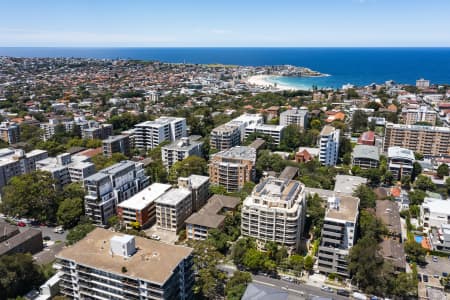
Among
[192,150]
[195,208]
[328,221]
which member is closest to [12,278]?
[195,208]

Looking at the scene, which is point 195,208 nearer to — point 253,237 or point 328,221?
point 253,237

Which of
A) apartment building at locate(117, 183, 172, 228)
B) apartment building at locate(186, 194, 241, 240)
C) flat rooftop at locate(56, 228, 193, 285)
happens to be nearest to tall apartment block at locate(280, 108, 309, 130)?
apartment building at locate(186, 194, 241, 240)

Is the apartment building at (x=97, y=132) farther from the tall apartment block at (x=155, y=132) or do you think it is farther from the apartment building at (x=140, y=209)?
the apartment building at (x=140, y=209)

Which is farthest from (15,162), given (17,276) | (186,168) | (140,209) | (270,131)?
(270,131)

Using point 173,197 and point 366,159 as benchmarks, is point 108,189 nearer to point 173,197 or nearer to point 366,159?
point 173,197

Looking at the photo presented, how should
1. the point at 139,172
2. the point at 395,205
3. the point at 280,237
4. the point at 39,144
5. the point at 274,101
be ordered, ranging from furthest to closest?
the point at 274,101 → the point at 39,144 → the point at 139,172 → the point at 395,205 → the point at 280,237
